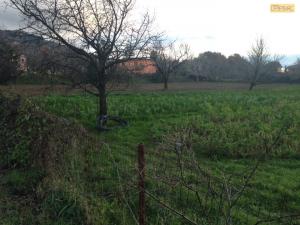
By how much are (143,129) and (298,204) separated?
925 centimetres

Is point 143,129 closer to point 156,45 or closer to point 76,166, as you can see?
point 156,45

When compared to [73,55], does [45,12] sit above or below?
above

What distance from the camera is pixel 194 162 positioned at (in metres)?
3.69

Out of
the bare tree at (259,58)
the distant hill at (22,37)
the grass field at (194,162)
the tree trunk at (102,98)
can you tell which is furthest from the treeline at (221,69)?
the distant hill at (22,37)

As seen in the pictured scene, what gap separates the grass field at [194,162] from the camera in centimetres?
602

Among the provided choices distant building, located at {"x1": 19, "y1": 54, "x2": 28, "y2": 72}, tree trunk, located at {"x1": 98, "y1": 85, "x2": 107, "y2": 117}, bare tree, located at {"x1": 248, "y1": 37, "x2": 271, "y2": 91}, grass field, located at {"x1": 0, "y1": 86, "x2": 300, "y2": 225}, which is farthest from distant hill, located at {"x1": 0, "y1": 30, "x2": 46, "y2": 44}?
bare tree, located at {"x1": 248, "y1": 37, "x2": 271, "y2": 91}

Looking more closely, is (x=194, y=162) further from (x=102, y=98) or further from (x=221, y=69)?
(x=221, y=69)

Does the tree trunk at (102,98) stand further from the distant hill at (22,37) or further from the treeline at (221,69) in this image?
the treeline at (221,69)

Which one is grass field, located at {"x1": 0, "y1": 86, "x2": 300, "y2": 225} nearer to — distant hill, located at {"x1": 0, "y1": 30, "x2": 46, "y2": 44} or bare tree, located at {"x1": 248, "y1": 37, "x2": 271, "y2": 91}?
distant hill, located at {"x1": 0, "y1": 30, "x2": 46, "y2": 44}

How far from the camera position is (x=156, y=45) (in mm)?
17406

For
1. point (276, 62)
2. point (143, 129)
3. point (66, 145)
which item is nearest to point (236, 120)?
point (143, 129)

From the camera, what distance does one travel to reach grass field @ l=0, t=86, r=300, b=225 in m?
6.02

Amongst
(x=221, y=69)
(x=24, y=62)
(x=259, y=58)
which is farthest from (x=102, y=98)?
(x=221, y=69)

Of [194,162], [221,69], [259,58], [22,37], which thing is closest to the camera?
[194,162]
